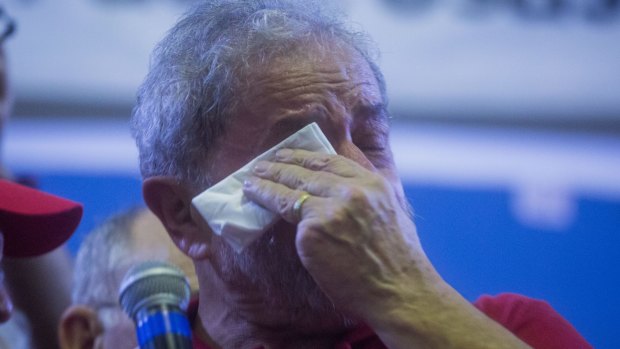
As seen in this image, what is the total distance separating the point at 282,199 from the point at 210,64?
376mm

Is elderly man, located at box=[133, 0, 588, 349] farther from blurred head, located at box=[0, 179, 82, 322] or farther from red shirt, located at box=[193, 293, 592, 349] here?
blurred head, located at box=[0, 179, 82, 322]

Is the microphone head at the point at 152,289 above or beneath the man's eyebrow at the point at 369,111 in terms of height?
beneath

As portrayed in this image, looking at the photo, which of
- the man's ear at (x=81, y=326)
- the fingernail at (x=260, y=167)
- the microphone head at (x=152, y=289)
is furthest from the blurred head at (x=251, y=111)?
the man's ear at (x=81, y=326)

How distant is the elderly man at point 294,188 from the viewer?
1381mm

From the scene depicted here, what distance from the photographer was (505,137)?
3.34m

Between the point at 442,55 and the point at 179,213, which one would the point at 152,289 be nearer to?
the point at 179,213

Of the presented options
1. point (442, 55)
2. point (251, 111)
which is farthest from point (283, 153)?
point (442, 55)

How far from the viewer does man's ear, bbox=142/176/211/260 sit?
1699 millimetres

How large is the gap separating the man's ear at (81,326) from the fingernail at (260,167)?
1.00 meters

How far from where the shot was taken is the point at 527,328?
5.38 ft

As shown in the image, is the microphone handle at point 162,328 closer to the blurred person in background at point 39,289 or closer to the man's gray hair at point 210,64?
the man's gray hair at point 210,64

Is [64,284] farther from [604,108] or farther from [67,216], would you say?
[604,108]

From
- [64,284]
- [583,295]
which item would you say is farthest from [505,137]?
[64,284]

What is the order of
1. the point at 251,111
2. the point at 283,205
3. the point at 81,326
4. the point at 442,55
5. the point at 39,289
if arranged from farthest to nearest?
the point at 442,55 < the point at 39,289 < the point at 81,326 < the point at 251,111 < the point at 283,205
